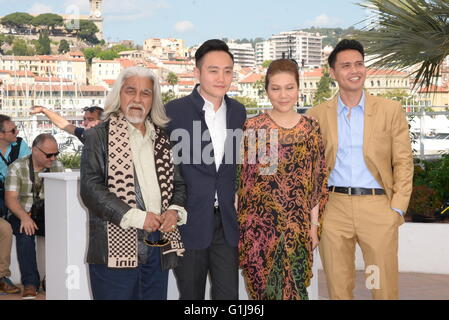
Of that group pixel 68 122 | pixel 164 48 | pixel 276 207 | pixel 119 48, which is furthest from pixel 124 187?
pixel 164 48

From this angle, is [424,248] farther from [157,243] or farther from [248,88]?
[248,88]

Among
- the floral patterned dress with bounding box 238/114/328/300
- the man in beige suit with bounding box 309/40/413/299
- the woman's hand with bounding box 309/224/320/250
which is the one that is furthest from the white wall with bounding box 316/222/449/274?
the floral patterned dress with bounding box 238/114/328/300

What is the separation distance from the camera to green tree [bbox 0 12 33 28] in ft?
545

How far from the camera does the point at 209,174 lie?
3266 mm

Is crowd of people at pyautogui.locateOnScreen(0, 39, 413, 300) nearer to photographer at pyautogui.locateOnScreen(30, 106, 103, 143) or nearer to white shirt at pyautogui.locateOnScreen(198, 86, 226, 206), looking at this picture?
white shirt at pyautogui.locateOnScreen(198, 86, 226, 206)

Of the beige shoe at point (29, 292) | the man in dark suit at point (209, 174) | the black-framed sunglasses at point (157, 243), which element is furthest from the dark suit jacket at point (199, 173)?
the beige shoe at point (29, 292)

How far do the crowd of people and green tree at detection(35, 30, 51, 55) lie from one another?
162 metres

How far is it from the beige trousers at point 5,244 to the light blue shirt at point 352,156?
3.05 metres

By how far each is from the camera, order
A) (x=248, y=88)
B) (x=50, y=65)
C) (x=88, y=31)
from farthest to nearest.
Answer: (x=88, y=31) < (x=248, y=88) < (x=50, y=65)

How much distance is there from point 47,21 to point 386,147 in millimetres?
177127

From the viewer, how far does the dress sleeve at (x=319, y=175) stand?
337 centimetres

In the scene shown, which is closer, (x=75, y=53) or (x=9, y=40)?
(x=9, y=40)

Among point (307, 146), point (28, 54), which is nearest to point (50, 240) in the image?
point (307, 146)

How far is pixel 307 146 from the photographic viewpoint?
3.33m
